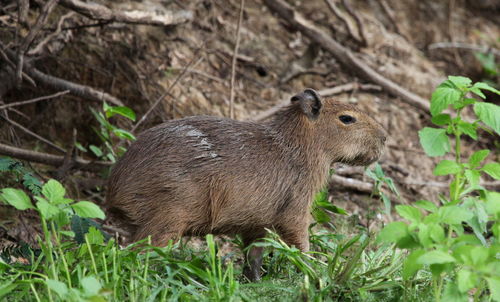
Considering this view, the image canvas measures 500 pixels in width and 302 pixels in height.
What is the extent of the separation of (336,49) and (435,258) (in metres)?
4.97

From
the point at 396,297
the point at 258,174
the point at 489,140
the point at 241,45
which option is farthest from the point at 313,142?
the point at 489,140

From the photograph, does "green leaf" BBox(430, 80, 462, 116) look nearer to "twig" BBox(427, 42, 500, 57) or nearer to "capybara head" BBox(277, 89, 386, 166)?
"capybara head" BBox(277, 89, 386, 166)

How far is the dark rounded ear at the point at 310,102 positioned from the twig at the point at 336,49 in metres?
3.05

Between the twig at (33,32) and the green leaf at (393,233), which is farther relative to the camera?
the twig at (33,32)

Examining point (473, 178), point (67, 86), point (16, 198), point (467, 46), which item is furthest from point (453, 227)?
point (467, 46)

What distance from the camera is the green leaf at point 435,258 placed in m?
2.88

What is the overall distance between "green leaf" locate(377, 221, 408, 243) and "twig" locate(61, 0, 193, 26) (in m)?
3.30

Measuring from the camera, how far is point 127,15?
18.6ft

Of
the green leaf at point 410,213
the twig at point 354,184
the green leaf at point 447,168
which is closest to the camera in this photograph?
the green leaf at point 410,213

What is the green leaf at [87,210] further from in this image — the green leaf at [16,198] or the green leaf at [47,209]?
the green leaf at [16,198]

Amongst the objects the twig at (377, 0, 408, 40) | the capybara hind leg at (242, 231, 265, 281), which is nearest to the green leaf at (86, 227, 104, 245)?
the capybara hind leg at (242, 231, 265, 281)

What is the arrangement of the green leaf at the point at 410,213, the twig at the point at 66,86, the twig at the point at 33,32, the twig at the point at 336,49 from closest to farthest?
the green leaf at the point at 410,213 → the twig at the point at 33,32 → the twig at the point at 66,86 → the twig at the point at 336,49

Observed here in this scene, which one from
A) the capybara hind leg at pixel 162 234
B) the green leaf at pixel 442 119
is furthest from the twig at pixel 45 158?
the green leaf at pixel 442 119

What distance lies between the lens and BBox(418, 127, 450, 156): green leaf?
3.49 m
